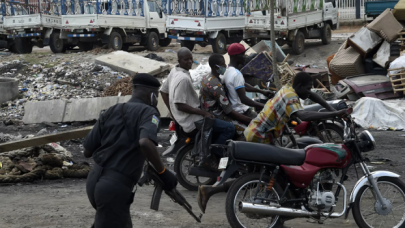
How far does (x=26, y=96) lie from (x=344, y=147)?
11444 millimetres

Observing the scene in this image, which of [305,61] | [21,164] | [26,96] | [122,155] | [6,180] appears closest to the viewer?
[122,155]

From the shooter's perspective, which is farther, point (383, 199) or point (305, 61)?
point (305, 61)

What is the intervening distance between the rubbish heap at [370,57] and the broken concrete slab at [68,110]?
5.06 meters

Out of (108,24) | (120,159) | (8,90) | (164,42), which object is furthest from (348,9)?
(120,159)

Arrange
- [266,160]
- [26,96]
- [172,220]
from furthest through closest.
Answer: [26,96]
[172,220]
[266,160]

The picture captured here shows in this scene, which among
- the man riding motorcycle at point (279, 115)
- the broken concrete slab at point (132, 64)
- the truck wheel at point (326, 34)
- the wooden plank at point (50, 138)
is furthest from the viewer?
the truck wheel at point (326, 34)

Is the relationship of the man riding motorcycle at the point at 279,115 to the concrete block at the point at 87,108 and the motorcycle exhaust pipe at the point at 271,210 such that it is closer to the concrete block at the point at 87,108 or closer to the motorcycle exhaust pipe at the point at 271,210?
the motorcycle exhaust pipe at the point at 271,210

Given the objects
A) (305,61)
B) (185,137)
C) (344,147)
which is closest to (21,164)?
(185,137)

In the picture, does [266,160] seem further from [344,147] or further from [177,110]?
[177,110]

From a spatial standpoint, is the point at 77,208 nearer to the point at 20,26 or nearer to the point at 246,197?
the point at 246,197

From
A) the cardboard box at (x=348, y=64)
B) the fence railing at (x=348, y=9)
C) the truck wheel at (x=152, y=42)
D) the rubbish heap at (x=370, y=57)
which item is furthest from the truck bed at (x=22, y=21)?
the fence railing at (x=348, y=9)

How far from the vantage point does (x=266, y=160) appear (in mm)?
4762

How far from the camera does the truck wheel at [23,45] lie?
72.6 ft

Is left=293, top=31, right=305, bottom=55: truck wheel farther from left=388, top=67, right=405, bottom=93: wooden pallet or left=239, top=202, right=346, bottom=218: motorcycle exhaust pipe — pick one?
left=239, top=202, right=346, bottom=218: motorcycle exhaust pipe
